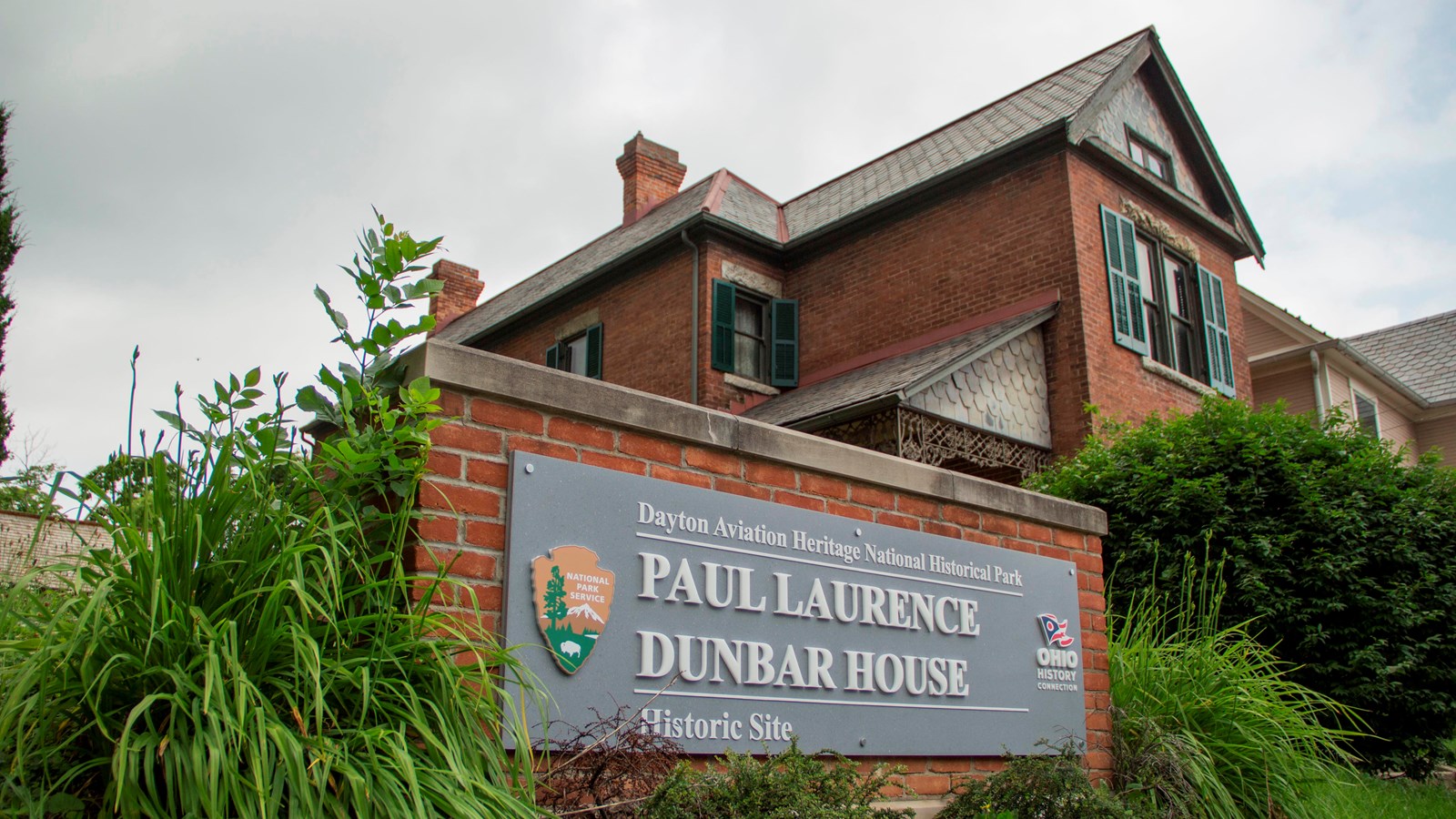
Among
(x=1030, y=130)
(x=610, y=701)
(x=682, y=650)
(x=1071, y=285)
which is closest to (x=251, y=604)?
(x=610, y=701)

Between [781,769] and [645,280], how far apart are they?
13.9 metres

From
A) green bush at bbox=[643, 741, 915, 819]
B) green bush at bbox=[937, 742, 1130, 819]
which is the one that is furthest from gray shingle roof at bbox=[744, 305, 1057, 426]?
green bush at bbox=[643, 741, 915, 819]

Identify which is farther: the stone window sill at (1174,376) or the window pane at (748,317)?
the window pane at (748,317)

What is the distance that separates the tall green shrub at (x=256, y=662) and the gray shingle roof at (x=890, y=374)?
8.58 meters

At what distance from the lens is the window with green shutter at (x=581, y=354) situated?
17.9 meters

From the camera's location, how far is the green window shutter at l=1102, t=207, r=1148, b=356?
13.6 metres

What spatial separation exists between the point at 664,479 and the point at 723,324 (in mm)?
12071

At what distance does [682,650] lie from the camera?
3.62 meters

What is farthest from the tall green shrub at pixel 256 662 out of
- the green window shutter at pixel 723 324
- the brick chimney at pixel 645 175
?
the brick chimney at pixel 645 175

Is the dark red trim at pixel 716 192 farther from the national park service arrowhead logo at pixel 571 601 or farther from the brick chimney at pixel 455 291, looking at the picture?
the national park service arrowhead logo at pixel 571 601

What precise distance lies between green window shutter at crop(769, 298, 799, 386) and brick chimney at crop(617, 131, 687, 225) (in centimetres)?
486

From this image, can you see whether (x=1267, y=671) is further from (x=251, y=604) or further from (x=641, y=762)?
(x=251, y=604)

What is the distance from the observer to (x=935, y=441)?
11922 mm

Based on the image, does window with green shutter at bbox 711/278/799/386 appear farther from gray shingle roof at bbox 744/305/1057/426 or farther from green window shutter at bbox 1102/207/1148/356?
green window shutter at bbox 1102/207/1148/356
